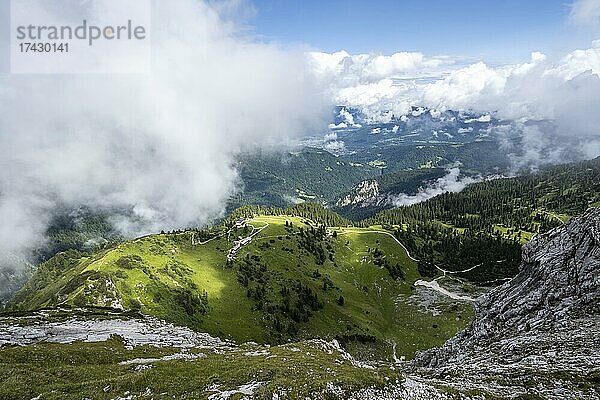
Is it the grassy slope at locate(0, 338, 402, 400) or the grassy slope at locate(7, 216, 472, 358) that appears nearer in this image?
the grassy slope at locate(0, 338, 402, 400)

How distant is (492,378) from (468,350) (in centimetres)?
2456

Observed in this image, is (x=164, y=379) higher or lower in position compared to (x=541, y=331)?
higher

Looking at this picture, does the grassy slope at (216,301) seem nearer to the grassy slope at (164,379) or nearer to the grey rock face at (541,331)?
the grey rock face at (541,331)

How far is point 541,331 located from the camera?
55.5m

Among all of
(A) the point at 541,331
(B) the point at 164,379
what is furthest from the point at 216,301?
Result: (A) the point at 541,331

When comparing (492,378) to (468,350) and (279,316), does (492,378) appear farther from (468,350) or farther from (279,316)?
(279,316)

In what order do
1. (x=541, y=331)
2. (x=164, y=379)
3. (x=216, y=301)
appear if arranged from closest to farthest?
1. (x=164, y=379)
2. (x=541, y=331)
3. (x=216, y=301)

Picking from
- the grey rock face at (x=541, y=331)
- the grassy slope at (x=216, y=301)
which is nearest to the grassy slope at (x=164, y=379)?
the grey rock face at (x=541, y=331)

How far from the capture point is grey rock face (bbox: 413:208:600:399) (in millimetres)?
39438

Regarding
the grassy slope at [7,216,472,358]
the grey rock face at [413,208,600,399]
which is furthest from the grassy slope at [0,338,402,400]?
the grassy slope at [7,216,472,358]

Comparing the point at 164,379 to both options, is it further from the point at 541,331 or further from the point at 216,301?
the point at 216,301

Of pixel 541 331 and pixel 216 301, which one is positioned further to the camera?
pixel 216 301

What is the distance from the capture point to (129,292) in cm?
13475

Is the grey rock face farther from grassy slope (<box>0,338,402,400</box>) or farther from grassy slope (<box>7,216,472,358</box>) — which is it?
grassy slope (<box>7,216,472,358</box>)
